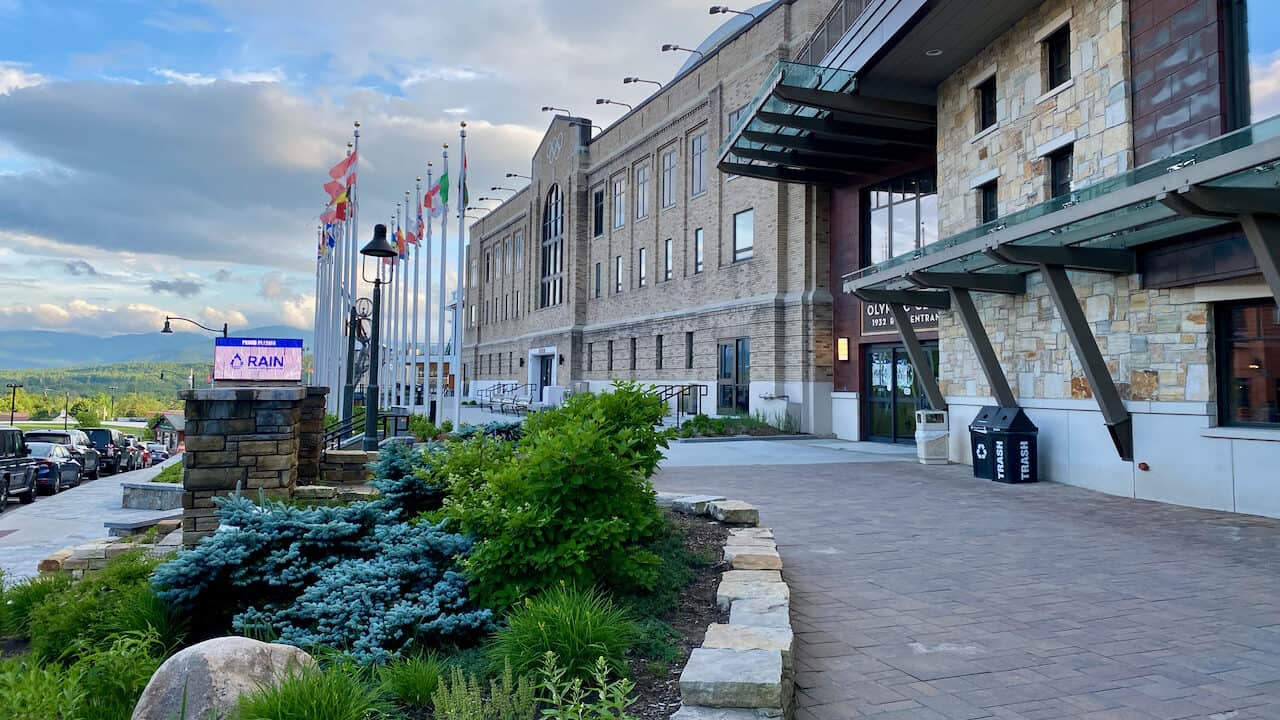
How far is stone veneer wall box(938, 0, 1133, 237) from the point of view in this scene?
476 inches

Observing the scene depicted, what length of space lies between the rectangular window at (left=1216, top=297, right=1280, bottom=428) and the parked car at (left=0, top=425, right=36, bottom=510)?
23.7m

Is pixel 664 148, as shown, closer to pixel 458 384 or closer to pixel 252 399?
pixel 458 384

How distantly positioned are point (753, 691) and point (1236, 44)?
1131 cm

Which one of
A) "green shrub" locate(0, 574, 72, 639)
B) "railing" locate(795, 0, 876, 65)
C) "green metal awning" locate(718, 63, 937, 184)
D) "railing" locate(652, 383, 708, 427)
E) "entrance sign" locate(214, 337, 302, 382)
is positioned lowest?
"green shrub" locate(0, 574, 72, 639)

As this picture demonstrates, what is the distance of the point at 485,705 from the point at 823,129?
17.1m

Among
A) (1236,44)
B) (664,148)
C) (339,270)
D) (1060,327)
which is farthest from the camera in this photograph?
(664,148)

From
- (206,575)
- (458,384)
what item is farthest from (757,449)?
(206,575)

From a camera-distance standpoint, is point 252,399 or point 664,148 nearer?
point 252,399

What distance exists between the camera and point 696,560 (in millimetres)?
6496

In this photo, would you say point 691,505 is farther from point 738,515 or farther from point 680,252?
point 680,252

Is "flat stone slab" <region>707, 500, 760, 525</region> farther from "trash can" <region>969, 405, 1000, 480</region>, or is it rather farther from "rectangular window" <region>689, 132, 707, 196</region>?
"rectangular window" <region>689, 132, 707, 196</region>

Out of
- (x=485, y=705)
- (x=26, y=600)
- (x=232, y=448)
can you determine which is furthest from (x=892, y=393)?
(x=485, y=705)

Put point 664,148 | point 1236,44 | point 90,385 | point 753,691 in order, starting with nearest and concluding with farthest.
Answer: point 753,691
point 1236,44
point 664,148
point 90,385

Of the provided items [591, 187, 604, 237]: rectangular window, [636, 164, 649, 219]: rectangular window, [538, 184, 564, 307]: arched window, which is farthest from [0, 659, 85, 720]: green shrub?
[538, 184, 564, 307]: arched window
